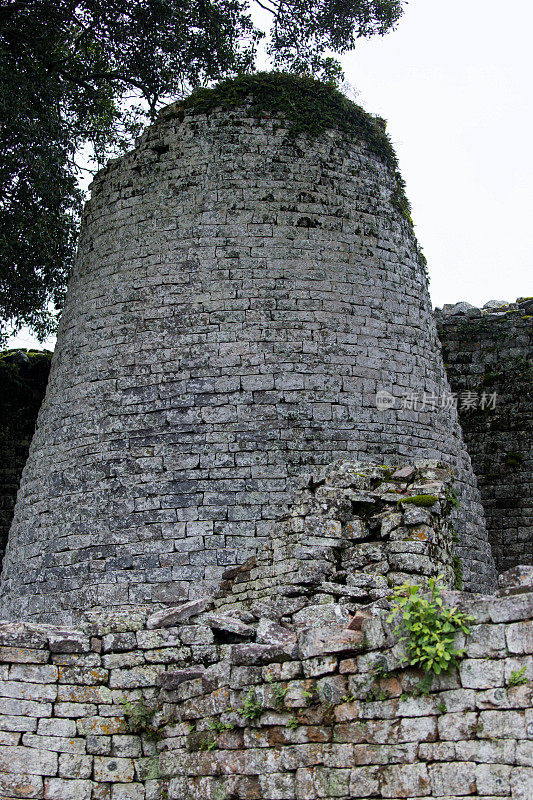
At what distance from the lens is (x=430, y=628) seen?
4.71 metres

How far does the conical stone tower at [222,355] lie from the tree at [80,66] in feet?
6.89

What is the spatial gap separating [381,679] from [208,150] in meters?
7.57

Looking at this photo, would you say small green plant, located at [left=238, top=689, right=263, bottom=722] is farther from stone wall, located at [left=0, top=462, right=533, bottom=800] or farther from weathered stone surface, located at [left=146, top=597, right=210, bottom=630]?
weathered stone surface, located at [left=146, top=597, right=210, bottom=630]

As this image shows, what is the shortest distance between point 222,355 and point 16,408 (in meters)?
6.51

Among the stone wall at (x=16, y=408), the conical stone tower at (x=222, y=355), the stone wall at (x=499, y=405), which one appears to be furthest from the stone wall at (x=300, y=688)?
the stone wall at (x=16, y=408)

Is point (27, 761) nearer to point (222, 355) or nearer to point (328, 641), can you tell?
point (328, 641)

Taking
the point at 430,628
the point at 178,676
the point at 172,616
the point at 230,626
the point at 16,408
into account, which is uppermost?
the point at 16,408

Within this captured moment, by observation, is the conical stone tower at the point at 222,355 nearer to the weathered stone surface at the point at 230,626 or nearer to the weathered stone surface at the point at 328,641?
the weathered stone surface at the point at 230,626

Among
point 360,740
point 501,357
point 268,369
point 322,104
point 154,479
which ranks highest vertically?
point 322,104

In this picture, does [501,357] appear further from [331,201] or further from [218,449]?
[218,449]

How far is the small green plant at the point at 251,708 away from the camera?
5.44 metres

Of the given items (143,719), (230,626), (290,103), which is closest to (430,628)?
(230,626)

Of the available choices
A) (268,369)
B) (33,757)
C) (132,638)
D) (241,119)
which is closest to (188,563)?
(268,369)

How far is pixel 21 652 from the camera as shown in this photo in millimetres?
6211
